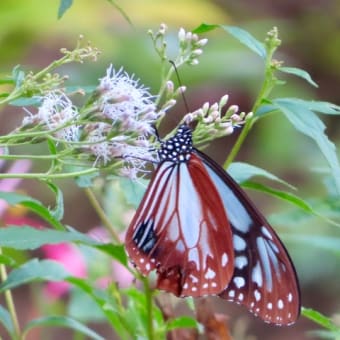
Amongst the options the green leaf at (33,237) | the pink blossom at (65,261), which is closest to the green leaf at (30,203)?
the green leaf at (33,237)

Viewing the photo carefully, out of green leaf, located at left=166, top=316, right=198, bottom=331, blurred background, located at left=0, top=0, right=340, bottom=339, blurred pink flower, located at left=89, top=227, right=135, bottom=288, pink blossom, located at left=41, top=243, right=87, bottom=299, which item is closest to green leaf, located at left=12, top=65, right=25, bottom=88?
green leaf, located at left=166, top=316, right=198, bottom=331

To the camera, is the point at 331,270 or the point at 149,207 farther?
the point at 331,270

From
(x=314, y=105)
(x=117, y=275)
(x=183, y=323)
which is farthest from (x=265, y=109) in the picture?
(x=117, y=275)

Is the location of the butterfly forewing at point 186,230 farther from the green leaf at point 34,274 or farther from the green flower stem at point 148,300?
the green leaf at point 34,274

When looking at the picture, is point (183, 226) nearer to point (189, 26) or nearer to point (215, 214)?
point (215, 214)

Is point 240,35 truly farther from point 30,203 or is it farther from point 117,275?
point 117,275

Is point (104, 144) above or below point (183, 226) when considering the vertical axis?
above

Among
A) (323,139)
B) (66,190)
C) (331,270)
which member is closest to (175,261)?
(323,139)

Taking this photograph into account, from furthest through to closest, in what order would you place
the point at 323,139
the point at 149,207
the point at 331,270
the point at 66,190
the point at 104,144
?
the point at 66,190 → the point at 331,270 → the point at 149,207 → the point at 323,139 → the point at 104,144
